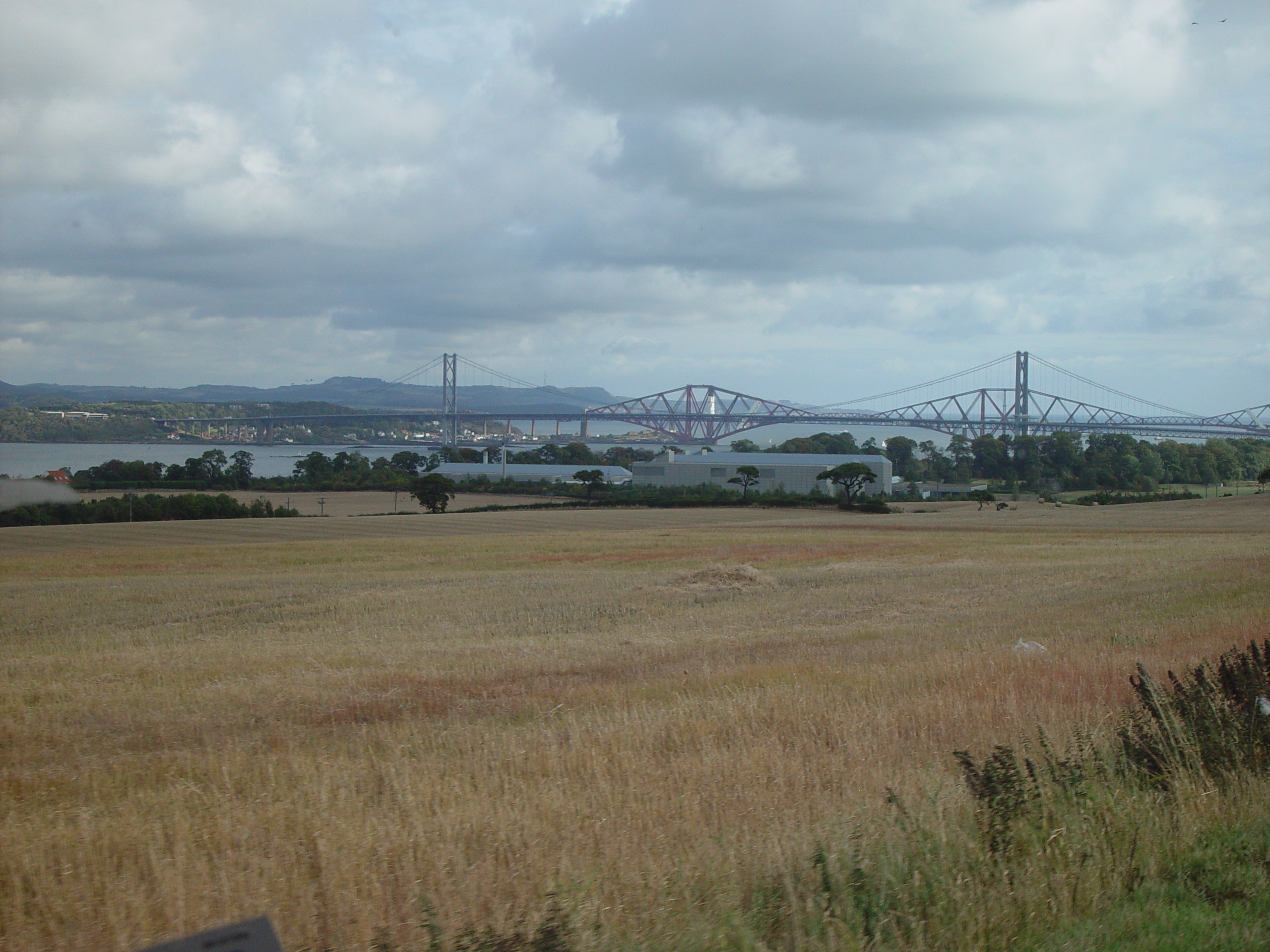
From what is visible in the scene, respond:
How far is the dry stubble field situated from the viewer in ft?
18.4

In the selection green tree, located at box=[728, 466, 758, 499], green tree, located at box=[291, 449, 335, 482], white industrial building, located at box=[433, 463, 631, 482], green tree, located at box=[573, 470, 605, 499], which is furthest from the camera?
white industrial building, located at box=[433, 463, 631, 482]

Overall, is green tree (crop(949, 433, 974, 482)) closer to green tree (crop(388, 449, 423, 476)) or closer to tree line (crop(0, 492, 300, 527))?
green tree (crop(388, 449, 423, 476))

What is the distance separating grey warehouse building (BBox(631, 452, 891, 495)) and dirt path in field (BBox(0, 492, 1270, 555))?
3740 cm

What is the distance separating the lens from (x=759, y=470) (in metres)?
127

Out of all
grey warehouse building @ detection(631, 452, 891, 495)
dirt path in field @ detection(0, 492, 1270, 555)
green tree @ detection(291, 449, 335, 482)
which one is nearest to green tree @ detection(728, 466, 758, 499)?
grey warehouse building @ detection(631, 452, 891, 495)

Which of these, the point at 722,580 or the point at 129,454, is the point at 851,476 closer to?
the point at 129,454

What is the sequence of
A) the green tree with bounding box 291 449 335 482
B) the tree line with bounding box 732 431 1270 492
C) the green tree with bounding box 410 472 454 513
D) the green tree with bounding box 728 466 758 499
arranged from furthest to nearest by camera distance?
the tree line with bounding box 732 431 1270 492 → the green tree with bounding box 291 449 335 482 → the green tree with bounding box 728 466 758 499 → the green tree with bounding box 410 472 454 513

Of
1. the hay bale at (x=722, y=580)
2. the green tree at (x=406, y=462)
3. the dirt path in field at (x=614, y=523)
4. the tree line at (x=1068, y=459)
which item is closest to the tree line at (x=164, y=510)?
the dirt path in field at (x=614, y=523)

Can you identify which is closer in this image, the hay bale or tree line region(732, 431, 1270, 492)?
the hay bale

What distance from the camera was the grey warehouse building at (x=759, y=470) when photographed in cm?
12669

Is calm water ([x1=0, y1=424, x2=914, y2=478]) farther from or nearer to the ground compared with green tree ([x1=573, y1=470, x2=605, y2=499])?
farther from the ground

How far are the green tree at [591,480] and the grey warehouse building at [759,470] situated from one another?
1382 cm

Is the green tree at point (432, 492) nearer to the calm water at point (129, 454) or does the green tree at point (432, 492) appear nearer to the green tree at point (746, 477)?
the calm water at point (129, 454)

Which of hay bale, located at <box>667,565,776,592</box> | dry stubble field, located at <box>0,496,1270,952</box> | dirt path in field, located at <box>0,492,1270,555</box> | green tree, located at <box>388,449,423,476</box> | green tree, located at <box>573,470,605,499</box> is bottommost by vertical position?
dirt path in field, located at <box>0,492,1270,555</box>
